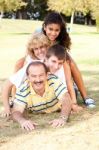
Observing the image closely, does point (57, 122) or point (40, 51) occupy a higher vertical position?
point (40, 51)

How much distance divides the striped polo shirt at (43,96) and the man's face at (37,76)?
94 millimetres

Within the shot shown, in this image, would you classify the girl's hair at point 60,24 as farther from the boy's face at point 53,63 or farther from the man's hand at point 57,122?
the man's hand at point 57,122

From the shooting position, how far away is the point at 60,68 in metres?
6.65

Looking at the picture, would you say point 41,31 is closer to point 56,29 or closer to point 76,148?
point 56,29

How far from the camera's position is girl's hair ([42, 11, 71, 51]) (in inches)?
269

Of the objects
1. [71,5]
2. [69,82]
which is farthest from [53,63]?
[71,5]

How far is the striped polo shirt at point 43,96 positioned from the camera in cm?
608

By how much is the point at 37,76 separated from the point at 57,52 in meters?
0.61

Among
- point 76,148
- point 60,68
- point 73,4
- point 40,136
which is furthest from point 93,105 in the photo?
point 73,4

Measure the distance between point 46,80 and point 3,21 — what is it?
5075 centimetres

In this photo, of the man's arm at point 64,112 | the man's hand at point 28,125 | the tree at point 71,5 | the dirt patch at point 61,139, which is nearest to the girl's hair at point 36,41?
the man's arm at point 64,112

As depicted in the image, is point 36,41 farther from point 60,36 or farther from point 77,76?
point 77,76

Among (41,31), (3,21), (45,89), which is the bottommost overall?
(3,21)

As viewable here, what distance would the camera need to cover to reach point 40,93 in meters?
6.11
